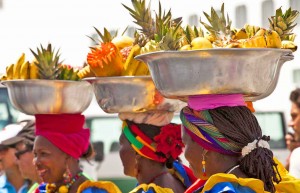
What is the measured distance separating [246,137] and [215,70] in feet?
1.22

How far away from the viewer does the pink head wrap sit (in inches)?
167

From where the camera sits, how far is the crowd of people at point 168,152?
4207 mm

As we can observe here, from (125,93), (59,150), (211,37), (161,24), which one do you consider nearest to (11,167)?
Result: (59,150)

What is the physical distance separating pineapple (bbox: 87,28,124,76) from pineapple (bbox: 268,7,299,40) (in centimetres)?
89

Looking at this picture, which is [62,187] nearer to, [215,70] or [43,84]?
[43,84]

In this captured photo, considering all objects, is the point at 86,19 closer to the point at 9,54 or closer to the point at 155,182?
the point at 9,54

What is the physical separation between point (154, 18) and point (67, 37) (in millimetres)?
12605

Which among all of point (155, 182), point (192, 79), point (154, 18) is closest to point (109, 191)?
point (155, 182)

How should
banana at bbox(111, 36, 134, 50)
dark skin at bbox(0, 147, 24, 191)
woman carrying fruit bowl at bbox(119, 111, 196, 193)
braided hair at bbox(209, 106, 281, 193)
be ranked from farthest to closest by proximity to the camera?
dark skin at bbox(0, 147, 24, 191) → woman carrying fruit bowl at bbox(119, 111, 196, 193) → banana at bbox(111, 36, 134, 50) → braided hair at bbox(209, 106, 281, 193)

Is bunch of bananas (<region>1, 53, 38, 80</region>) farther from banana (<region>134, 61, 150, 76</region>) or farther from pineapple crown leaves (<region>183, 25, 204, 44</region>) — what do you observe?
pineapple crown leaves (<region>183, 25, 204, 44</region>)

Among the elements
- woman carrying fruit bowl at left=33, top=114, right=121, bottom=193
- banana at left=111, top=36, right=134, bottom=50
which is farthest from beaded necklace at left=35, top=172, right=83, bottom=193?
banana at left=111, top=36, right=134, bottom=50

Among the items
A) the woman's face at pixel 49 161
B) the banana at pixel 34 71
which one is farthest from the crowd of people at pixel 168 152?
the banana at pixel 34 71

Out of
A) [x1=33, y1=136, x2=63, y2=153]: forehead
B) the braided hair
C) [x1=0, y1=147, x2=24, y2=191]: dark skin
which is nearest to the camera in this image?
the braided hair

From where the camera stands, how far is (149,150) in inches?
211
